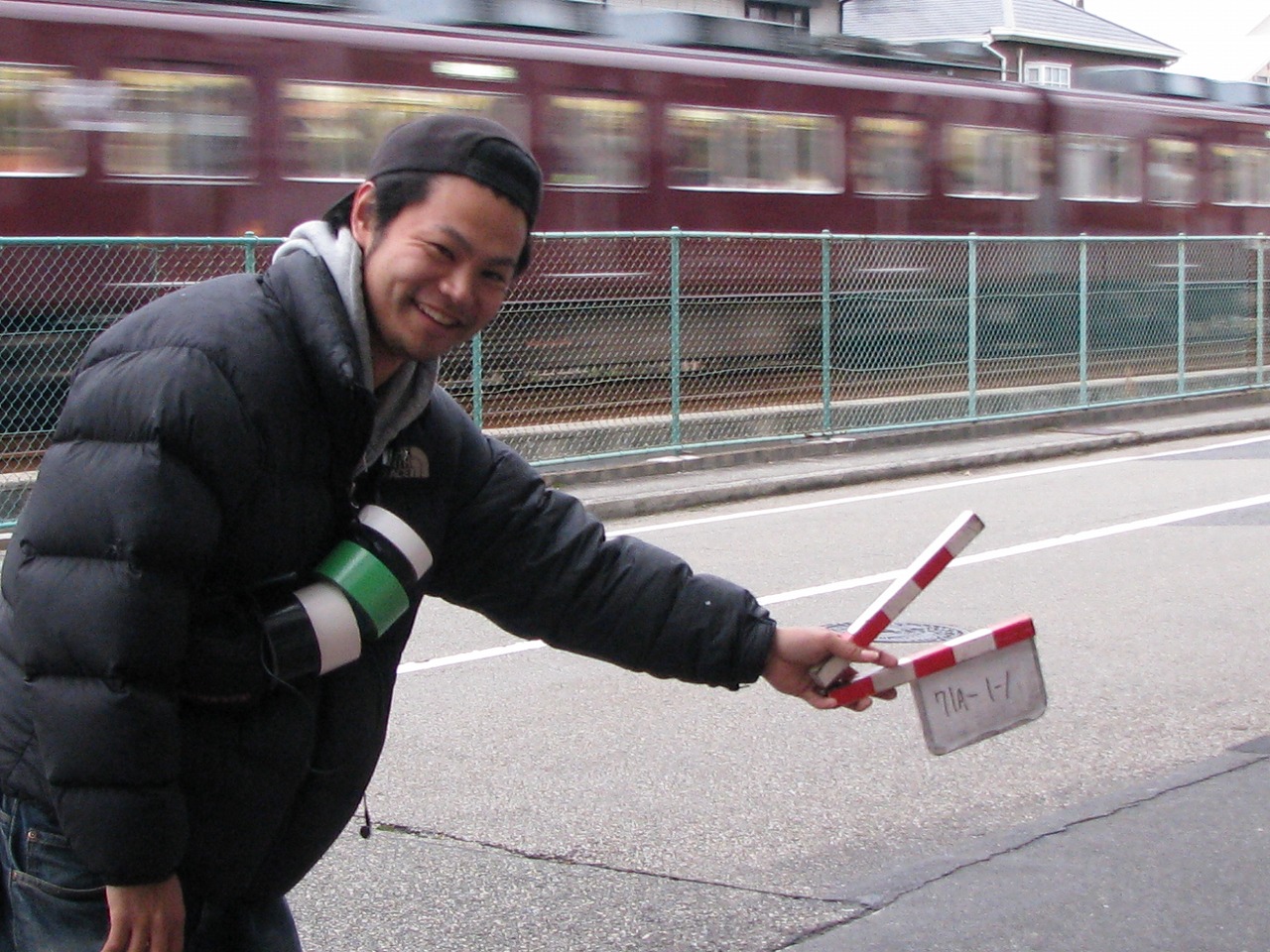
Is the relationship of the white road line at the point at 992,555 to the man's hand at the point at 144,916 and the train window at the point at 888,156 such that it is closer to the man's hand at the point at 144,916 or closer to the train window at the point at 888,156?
the man's hand at the point at 144,916

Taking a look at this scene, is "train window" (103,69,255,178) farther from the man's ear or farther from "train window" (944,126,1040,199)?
the man's ear

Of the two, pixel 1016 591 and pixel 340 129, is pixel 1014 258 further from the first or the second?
pixel 1016 591

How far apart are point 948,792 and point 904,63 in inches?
683

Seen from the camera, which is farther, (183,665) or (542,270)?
(542,270)

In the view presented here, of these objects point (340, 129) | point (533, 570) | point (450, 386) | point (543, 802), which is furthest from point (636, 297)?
point (533, 570)

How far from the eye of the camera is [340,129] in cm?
1544

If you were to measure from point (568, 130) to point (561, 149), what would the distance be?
0.72 ft

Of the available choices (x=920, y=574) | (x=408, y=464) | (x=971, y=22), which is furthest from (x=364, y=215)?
(x=971, y=22)

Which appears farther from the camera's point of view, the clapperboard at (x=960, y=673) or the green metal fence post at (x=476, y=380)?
the green metal fence post at (x=476, y=380)

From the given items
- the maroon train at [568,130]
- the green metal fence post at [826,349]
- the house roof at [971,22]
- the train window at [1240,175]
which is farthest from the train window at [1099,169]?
the house roof at [971,22]

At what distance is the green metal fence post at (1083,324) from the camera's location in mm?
16625

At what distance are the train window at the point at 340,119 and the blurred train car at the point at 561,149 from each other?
0.02 metres

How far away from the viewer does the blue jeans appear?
2.12 m

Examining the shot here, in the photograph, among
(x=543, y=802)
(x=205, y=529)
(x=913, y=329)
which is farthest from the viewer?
(x=913, y=329)
